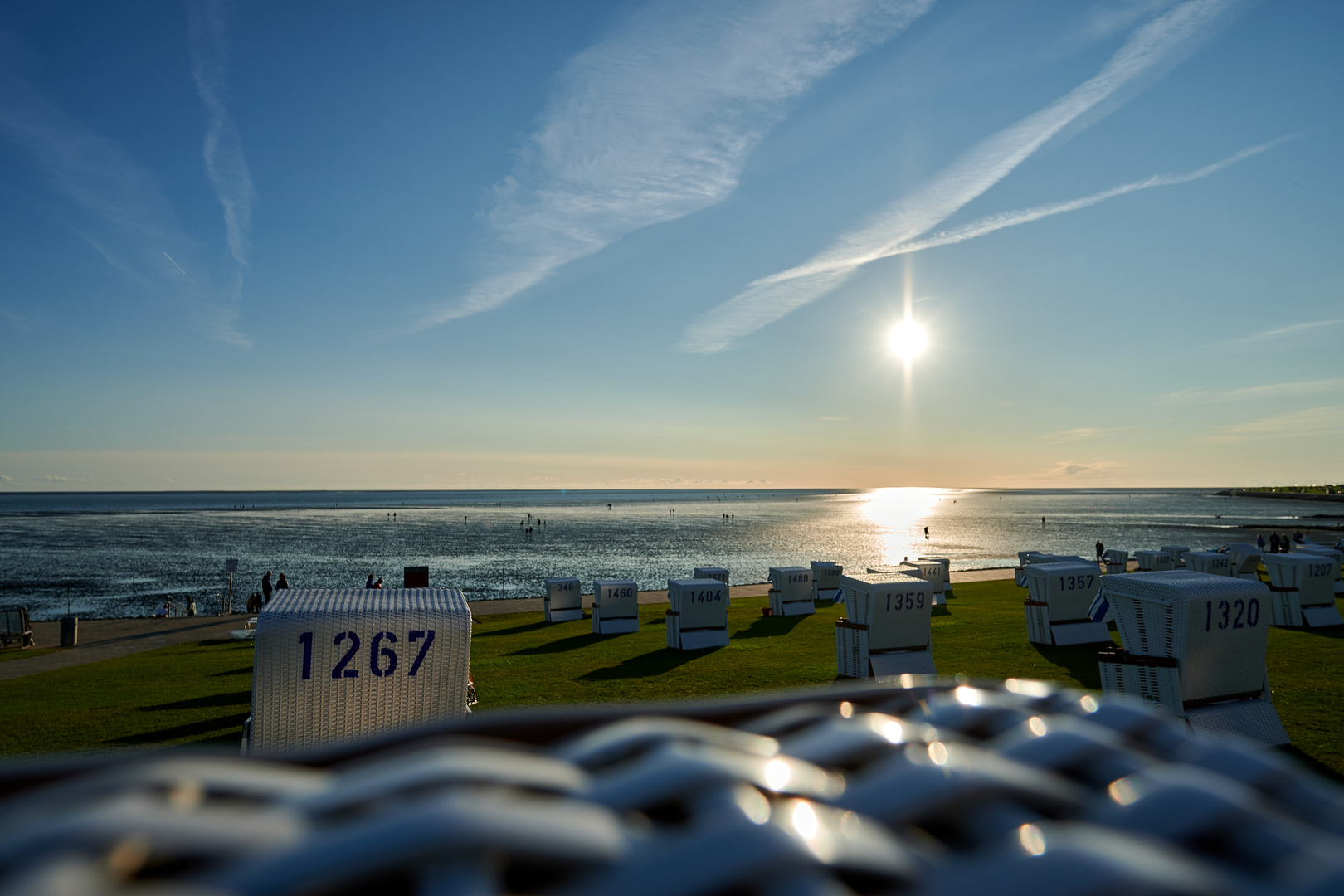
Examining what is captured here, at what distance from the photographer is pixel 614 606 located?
80.3 feet

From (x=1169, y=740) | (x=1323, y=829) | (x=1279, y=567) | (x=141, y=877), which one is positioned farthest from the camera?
(x=1279, y=567)

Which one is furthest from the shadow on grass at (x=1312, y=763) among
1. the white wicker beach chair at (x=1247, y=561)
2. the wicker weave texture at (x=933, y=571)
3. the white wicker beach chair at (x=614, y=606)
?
the white wicker beach chair at (x=1247, y=561)

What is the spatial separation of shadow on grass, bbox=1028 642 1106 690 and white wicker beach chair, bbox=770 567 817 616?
9.63m

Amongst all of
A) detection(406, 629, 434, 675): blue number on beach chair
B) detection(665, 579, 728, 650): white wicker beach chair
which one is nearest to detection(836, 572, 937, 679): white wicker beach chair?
detection(665, 579, 728, 650): white wicker beach chair

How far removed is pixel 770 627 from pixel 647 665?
7.73 meters

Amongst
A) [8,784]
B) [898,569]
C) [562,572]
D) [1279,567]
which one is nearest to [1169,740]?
[8,784]

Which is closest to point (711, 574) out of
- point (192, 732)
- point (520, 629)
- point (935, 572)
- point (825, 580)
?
point (520, 629)

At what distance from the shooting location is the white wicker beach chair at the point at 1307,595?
20594 millimetres

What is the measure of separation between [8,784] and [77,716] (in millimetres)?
18495

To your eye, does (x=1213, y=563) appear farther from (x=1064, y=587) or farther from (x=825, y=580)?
(x=825, y=580)

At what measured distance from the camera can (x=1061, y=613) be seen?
63.9ft

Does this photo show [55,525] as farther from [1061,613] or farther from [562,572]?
[1061,613]

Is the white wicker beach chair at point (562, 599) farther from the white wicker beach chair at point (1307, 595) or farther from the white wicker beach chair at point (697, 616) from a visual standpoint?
the white wicker beach chair at point (1307, 595)

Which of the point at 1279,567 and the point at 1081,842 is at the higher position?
the point at 1081,842
